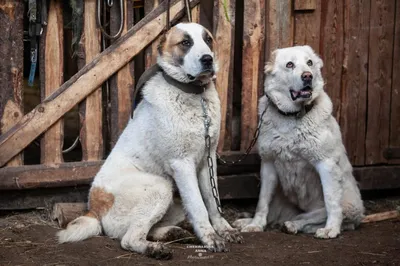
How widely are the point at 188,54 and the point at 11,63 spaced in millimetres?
1562

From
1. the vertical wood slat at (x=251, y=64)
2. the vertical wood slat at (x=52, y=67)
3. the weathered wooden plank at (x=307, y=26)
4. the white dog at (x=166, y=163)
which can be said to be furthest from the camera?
the weathered wooden plank at (x=307, y=26)

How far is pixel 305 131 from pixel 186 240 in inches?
50.0

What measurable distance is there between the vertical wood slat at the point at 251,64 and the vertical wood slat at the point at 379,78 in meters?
1.16

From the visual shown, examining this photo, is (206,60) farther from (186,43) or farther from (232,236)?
(232,236)

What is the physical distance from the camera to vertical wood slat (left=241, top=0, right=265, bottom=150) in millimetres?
6410

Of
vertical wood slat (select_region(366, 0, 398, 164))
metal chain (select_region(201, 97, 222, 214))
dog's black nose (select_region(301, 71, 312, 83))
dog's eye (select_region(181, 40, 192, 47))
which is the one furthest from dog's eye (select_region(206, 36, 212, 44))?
vertical wood slat (select_region(366, 0, 398, 164))

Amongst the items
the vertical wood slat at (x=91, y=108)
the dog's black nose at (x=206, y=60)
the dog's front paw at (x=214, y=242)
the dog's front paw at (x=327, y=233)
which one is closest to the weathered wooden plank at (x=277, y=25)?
the dog's black nose at (x=206, y=60)

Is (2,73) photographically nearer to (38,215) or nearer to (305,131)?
(38,215)

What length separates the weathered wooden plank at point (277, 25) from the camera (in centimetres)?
644

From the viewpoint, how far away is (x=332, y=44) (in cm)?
676

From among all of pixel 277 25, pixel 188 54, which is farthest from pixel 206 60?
pixel 277 25

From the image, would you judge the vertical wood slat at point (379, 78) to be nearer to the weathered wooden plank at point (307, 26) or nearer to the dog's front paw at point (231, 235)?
the weathered wooden plank at point (307, 26)

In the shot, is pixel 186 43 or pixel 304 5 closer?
pixel 186 43

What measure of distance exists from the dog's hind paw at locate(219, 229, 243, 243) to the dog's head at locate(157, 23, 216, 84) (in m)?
1.15
